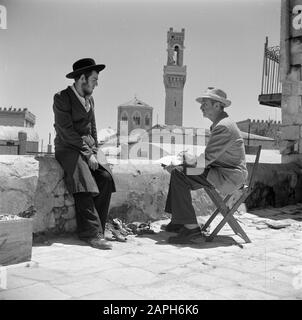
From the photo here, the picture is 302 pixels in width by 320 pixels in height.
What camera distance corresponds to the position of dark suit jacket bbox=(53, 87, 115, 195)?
12.0ft

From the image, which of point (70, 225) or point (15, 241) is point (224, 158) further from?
point (15, 241)

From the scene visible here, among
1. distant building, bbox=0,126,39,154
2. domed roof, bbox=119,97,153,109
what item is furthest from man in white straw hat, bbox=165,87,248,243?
domed roof, bbox=119,97,153,109

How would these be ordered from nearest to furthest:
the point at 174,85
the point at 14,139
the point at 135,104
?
the point at 14,139, the point at 174,85, the point at 135,104

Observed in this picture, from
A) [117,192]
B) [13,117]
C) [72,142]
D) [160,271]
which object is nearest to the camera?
[160,271]

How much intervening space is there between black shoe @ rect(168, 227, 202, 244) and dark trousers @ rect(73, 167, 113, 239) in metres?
0.68

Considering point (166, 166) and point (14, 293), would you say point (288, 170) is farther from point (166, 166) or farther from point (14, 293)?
point (14, 293)

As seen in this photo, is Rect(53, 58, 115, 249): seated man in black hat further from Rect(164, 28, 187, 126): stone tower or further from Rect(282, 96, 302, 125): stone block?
Rect(164, 28, 187, 126): stone tower

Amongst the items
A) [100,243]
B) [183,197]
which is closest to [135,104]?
[183,197]

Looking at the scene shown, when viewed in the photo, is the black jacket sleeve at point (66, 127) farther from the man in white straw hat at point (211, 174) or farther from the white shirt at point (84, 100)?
the man in white straw hat at point (211, 174)

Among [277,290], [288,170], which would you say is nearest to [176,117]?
[288,170]

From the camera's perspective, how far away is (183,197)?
3879mm

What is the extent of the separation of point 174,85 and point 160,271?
71754mm

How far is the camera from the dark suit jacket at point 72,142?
12.0 ft

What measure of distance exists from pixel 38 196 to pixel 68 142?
0.55 meters
